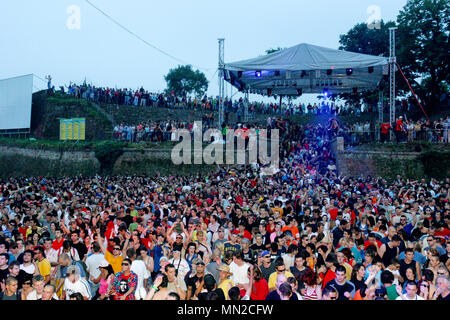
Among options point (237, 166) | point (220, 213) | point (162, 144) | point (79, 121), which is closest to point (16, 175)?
point (79, 121)

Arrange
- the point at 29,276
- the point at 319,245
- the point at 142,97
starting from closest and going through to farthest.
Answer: the point at 29,276
the point at 319,245
the point at 142,97

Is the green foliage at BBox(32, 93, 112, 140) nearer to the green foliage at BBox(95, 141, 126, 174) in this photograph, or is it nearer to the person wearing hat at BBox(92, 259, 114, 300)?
the green foliage at BBox(95, 141, 126, 174)

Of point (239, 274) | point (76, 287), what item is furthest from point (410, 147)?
point (76, 287)

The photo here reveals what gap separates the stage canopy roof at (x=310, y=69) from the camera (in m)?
19.3

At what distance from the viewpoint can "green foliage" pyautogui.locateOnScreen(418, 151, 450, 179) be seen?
1859 cm

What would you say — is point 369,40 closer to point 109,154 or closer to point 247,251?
point 109,154

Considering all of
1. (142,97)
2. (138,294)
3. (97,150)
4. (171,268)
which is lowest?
(138,294)

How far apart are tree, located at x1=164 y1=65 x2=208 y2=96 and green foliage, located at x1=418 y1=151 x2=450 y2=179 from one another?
54.0m

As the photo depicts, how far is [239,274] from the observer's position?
19.2ft

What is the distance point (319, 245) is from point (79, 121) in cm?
2583

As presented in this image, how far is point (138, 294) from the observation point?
554 centimetres

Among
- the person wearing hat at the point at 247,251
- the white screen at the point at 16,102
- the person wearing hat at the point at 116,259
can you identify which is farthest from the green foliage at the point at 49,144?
the person wearing hat at the point at 247,251

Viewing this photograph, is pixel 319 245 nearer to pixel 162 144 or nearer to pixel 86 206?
pixel 86 206

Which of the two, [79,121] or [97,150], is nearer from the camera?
[97,150]
